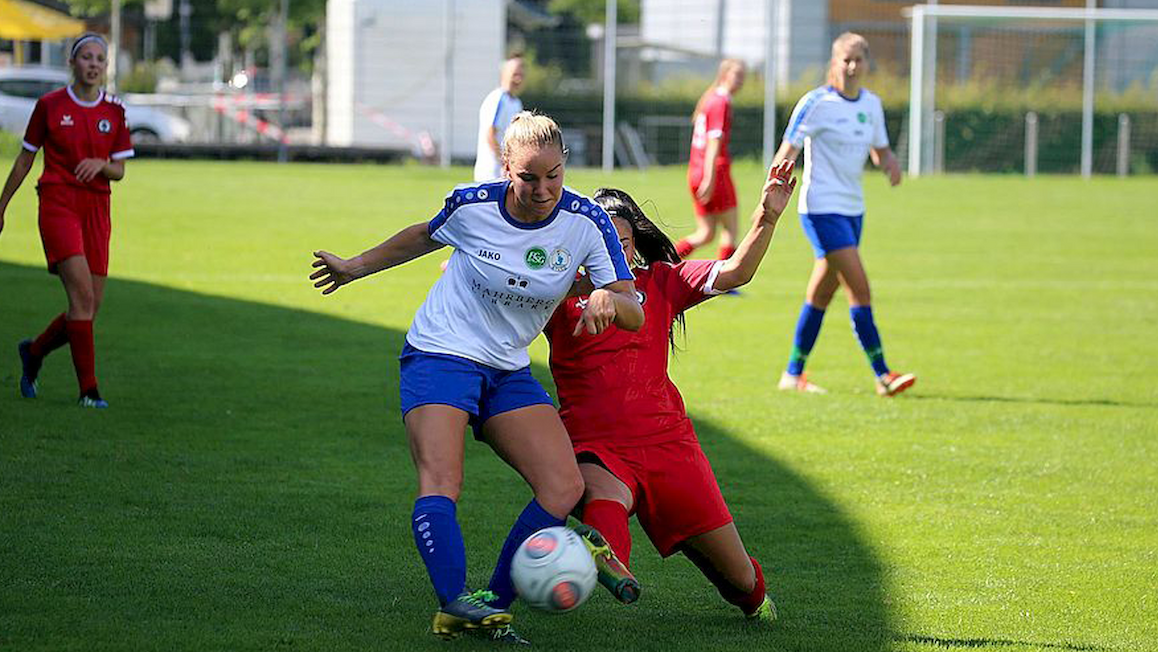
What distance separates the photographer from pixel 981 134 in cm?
3847

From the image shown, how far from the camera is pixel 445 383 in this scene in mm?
4949

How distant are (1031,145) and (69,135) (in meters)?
32.6

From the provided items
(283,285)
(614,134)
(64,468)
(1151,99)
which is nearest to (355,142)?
(614,134)

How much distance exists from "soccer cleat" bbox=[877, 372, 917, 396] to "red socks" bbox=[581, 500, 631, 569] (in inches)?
221

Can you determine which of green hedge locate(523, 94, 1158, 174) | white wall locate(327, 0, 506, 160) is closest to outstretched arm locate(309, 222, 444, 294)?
white wall locate(327, 0, 506, 160)

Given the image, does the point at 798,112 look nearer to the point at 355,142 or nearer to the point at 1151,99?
the point at 355,142

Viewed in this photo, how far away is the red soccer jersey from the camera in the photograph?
29.5 feet

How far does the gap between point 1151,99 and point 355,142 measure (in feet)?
62.8

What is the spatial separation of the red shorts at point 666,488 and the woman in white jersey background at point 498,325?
0.22 meters

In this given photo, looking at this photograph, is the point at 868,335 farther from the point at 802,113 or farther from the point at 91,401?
the point at 91,401

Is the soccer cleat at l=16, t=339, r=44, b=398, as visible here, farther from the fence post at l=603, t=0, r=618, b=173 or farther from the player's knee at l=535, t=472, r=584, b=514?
the fence post at l=603, t=0, r=618, b=173

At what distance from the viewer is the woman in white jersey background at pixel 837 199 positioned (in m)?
10.3

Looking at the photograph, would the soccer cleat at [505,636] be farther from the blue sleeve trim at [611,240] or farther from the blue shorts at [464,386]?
the blue sleeve trim at [611,240]

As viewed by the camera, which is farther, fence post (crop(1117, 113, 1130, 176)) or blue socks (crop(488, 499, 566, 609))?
fence post (crop(1117, 113, 1130, 176))
